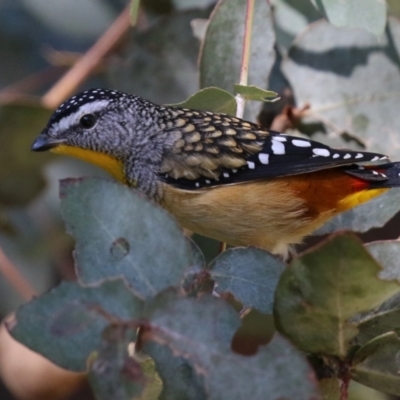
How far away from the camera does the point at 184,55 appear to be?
10.2 feet

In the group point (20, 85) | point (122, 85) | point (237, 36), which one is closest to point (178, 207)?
point (237, 36)

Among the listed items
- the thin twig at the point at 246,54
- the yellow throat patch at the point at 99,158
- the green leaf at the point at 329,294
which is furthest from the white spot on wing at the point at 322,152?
the green leaf at the point at 329,294

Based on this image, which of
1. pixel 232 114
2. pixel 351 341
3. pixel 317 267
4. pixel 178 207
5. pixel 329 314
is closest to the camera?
pixel 317 267

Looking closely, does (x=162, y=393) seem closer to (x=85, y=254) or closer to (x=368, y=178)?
(x=85, y=254)

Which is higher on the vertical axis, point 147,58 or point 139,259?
point 139,259

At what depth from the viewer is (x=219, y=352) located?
4.80 feet

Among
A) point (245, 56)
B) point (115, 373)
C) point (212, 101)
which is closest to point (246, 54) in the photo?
point (245, 56)

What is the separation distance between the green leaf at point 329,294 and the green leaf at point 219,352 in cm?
14

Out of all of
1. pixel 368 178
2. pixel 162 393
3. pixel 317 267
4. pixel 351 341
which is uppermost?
pixel 317 267

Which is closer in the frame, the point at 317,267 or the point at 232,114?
the point at 317,267

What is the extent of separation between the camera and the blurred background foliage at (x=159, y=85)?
2793mm

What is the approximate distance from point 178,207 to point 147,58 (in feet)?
2.94

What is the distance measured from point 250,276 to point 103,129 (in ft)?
4.00

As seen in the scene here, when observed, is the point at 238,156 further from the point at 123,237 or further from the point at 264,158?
the point at 123,237
